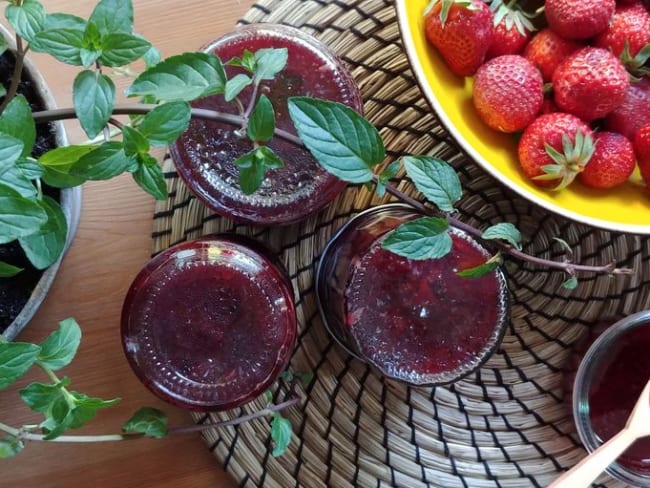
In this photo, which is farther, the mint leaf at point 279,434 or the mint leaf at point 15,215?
the mint leaf at point 279,434

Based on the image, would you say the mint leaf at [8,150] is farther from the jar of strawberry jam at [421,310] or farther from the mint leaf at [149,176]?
the jar of strawberry jam at [421,310]

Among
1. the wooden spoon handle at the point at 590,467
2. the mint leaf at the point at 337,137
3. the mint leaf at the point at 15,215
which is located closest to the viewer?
the mint leaf at the point at 15,215

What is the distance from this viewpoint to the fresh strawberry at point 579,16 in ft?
2.56

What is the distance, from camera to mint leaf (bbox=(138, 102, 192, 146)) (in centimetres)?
58

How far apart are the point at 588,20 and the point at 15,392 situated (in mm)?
762

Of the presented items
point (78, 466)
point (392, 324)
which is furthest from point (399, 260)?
Answer: point (78, 466)

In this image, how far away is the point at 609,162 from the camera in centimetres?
79

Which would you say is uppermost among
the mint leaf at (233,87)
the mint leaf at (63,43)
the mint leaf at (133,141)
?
the mint leaf at (63,43)

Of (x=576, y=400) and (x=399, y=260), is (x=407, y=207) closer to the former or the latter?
(x=399, y=260)

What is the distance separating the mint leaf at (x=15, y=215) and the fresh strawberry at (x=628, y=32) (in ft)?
2.05

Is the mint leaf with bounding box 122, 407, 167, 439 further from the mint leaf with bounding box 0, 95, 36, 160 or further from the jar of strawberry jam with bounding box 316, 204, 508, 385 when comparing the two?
the mint leaf with bounding box 0, 95, 36, 160

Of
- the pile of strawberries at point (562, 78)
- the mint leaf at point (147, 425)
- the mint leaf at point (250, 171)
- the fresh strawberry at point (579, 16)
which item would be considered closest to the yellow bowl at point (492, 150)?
the pile of strawberries at point (562, 78)

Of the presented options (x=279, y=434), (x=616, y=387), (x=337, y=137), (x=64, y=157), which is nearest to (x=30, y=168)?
(x=64, y=157)

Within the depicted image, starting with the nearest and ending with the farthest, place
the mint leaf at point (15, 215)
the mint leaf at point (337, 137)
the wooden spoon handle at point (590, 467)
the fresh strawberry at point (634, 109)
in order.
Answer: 1. the mint leaf at point (15, 215)
2. the mint leaf at point (337, 137)
3. the wooden spoon handle at point (590, 467)
4. the fresh strawberry at point (634, 109)
